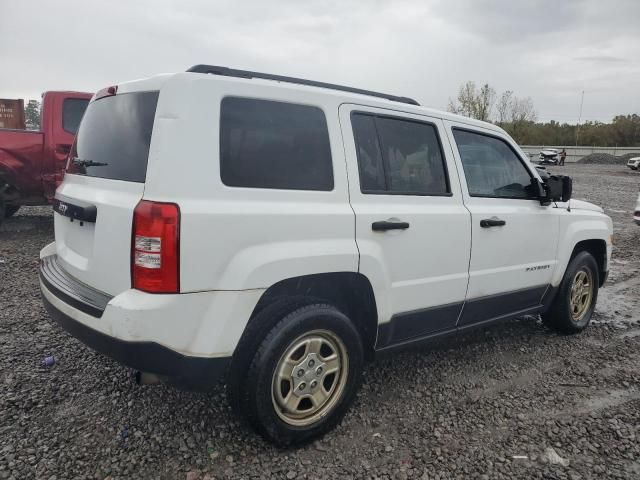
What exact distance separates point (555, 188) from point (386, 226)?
1870mm

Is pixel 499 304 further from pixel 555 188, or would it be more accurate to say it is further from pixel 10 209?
pixel 10 209

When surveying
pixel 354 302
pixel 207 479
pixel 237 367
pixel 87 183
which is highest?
pixel 87 183

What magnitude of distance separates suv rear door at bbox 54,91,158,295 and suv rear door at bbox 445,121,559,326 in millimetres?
2101

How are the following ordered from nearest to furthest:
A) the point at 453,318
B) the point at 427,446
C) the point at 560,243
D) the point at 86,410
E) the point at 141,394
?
the point at 427,446, the point at 86,410, the point at 141,394, the point at 453,318, the point at 560,243

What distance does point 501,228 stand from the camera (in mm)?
3529

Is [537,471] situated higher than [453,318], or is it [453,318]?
[453,318]

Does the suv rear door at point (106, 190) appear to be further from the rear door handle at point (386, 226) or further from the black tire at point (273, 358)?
the rear door handle at point (386, 226)

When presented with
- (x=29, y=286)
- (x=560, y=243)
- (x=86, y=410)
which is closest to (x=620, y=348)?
(x=560, y=243)

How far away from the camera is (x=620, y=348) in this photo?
4227 mm

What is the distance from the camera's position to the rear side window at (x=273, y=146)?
2340 millimetres

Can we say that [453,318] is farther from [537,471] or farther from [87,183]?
[87,183]

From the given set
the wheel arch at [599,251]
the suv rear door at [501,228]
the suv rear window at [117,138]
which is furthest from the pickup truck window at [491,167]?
the suv rear window at [117,138]

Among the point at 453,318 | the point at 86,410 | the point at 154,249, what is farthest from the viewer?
the point at 453,318

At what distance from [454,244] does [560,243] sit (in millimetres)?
1478
